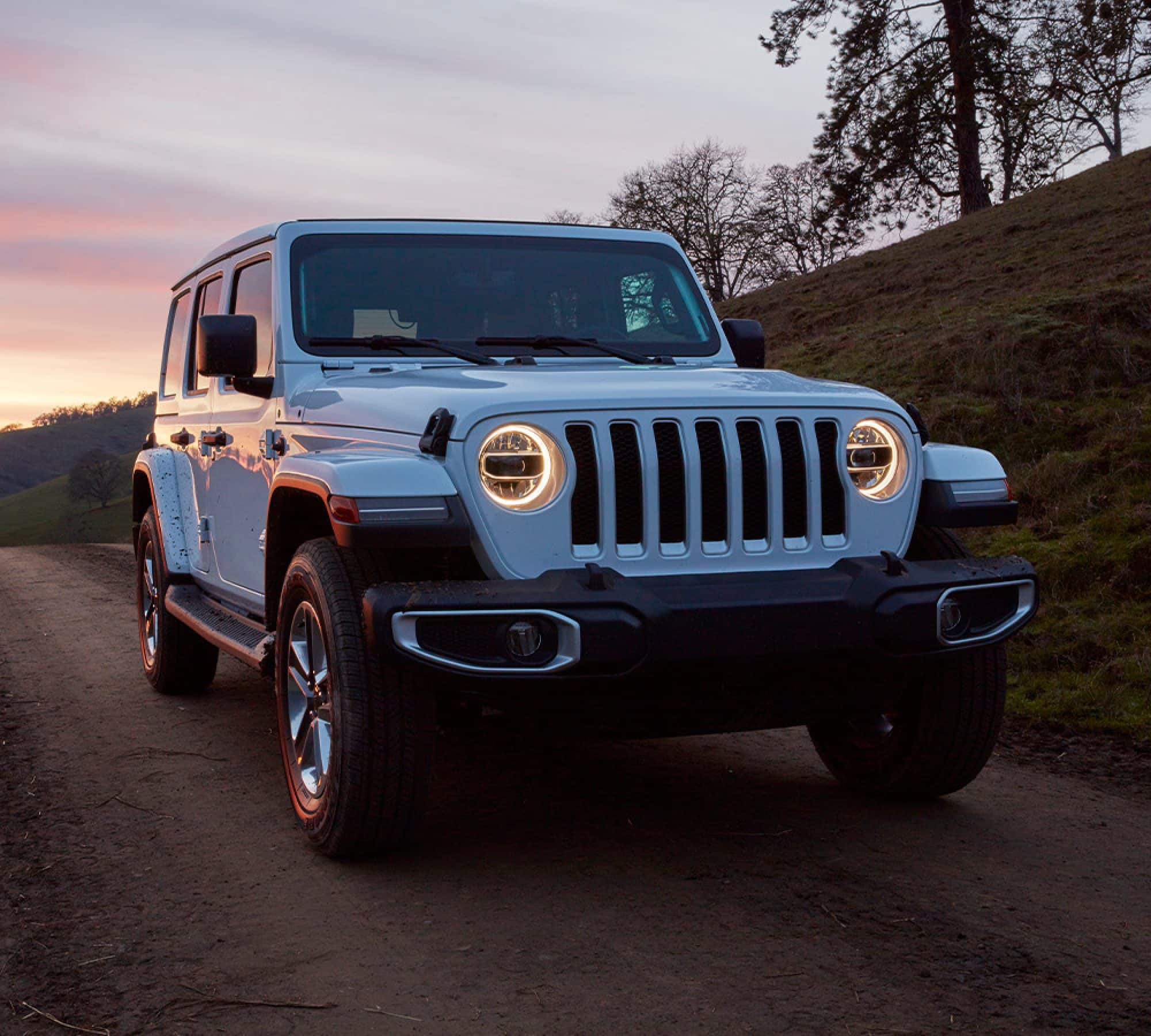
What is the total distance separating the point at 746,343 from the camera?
18.4 ft

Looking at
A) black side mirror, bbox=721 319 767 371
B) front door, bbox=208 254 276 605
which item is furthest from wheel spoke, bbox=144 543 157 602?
black side mirror, bbox=721 319 767 371

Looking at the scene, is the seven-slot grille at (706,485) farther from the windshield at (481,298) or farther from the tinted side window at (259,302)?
the tinted side window at (259,302)

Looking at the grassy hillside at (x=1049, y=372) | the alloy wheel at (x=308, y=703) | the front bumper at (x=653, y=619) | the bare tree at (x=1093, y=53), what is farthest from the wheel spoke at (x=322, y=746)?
the bare tree at (x=1093, y=53)

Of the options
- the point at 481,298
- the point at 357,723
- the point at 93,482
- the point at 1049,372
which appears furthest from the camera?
the point at 93,482

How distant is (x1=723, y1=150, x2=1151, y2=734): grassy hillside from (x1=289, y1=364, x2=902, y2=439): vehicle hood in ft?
9.80

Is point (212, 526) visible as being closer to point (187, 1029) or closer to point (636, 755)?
point (636, 755)

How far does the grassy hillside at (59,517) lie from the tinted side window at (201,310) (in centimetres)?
8808

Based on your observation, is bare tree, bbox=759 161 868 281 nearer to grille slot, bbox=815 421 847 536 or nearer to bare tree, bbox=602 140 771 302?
bare tree, bbox=602 140 771 302

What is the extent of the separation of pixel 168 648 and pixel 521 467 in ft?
12.2

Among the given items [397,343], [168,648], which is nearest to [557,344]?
[397,343]

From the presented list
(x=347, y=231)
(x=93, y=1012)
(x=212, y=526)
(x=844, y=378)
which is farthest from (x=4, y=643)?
(x=844, y=378)

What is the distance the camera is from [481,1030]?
288 cm

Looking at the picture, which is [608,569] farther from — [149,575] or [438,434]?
[149,575]

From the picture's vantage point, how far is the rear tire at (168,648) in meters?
6.80
